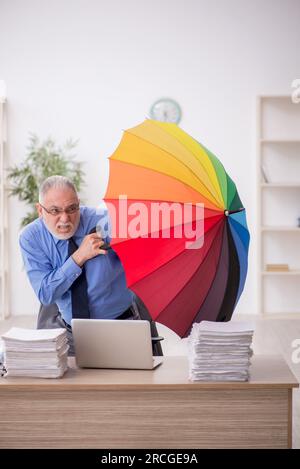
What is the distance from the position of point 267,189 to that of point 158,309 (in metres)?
5.46

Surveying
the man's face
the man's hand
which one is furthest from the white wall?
the man's hand

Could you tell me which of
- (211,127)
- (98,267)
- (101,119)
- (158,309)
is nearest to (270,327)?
(211,127)

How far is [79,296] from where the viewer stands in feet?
11.3

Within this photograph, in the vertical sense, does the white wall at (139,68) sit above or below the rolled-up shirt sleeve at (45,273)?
above

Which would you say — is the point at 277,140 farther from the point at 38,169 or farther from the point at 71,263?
the point at 71,263

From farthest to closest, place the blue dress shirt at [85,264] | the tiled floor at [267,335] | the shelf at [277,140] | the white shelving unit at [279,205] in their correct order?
the white shelving unit at [279,205] → the shelf at [277,140] → the tiled floor at [267,335] → the blue dress shirt at [85,264]

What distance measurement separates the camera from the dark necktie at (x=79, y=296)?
11.3 ft

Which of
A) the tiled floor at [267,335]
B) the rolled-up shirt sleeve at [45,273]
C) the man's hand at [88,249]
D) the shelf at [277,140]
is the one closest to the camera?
the man's hand at [88,249]

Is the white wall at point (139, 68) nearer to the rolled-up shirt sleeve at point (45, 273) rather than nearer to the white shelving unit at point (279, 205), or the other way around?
the white shelving unit at point (279, 205)

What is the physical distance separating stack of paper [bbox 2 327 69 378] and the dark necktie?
60cm

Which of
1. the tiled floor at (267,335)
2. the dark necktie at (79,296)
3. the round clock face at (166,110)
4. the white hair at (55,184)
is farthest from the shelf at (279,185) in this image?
the white hair at (55,184)

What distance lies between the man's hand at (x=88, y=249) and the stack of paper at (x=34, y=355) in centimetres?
45

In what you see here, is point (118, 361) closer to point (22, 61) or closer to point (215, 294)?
point (215, 294)

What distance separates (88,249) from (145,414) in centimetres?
78
